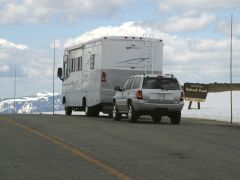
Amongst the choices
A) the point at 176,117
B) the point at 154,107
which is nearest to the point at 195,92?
the point at 176,117

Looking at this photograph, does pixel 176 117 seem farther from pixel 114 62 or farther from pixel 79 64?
pixel 79 64

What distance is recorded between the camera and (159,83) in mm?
23562

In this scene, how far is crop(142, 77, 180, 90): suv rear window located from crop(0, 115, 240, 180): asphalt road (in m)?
5.32

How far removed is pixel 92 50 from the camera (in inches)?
1142

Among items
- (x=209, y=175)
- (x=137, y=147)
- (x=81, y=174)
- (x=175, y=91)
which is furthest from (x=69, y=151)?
(x=175, y=91)

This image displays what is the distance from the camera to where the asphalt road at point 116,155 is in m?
9.92

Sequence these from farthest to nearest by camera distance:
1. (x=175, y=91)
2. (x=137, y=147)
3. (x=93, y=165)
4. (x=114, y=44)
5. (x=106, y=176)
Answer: (x=114, y=44), (x=175, y=91), (x=137, y=147), (x=93, y=165), (x=106, y=176)

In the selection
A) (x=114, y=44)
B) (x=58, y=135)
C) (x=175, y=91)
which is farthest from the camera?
(x=114, y=44)

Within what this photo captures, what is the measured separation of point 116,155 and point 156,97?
11158mm

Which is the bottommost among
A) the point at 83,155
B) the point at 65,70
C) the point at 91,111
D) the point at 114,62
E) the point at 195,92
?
the point at 83,155

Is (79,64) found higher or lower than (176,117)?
higher

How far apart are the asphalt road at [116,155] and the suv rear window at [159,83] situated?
5316 mm

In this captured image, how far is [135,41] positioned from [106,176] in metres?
18.5

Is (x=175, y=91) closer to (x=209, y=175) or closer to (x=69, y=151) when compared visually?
(x=69, y=151)
